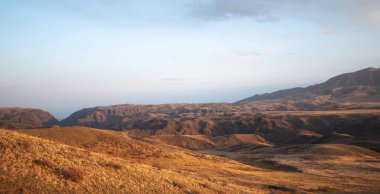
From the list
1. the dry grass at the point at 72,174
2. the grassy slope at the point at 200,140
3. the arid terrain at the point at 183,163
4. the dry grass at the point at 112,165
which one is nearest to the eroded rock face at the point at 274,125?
the arid terrain at the point at 183,163

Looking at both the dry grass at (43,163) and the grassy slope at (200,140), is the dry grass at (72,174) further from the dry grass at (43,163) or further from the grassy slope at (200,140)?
the grassy slope at (200,140)

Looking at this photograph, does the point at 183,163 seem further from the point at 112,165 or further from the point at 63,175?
the point at 63,175

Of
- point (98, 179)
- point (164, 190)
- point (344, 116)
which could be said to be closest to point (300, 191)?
point (164, 190)

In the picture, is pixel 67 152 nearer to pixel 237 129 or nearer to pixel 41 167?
pixel 41 167

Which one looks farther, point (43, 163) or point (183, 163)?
point (183, 163)

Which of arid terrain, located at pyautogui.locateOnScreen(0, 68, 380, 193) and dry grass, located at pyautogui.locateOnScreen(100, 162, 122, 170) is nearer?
arid terrain, located at pyautogui.locateOnScreen(0, 68, 380, 193)

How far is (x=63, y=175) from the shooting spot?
611 inches

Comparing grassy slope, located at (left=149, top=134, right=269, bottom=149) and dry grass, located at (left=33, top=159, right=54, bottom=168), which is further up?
dry grass, located at (left=33, top=159, right=54, bottom=168)

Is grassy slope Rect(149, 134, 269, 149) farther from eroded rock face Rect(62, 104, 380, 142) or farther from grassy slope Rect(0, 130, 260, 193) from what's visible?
grassy slope Rect(0, 130, 260, 193)

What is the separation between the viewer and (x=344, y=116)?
135625 millimetres

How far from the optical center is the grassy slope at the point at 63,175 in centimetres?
1417

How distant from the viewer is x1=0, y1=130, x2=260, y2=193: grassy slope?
46.5 ft

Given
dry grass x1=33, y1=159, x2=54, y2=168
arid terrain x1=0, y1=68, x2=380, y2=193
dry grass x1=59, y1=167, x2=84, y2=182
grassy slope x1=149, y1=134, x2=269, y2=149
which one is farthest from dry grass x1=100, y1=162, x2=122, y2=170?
grassy slope x1=149, y1=134, x2=269, y2=149

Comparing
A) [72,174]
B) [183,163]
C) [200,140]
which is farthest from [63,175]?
[200,140]
